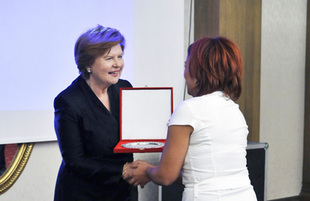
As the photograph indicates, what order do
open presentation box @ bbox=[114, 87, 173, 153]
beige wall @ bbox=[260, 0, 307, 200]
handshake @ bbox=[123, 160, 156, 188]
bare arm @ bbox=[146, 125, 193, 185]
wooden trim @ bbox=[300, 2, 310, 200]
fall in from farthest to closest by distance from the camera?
wooden trim @ bbox=[300, 2, 310, 200]
beige wall @ bbox=[260, 0, 307, 200]
open presentation box @ bbox=[114, 87, 173, 153]
handshake @ bbox=[123, 160, 156, 188]
bare arm @ bbox=[146, 125, 193, 185]

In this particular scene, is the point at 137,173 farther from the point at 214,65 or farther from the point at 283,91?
the point at 283,91

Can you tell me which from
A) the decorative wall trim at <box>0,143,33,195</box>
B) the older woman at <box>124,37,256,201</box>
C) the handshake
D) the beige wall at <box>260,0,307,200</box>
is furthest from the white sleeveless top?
the beige wall at <box>260,0,307,200</box>

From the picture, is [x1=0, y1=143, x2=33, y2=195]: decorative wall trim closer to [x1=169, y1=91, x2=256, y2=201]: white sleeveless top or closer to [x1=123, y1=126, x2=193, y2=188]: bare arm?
[x1=123, y1=126, x2=193, y2=188]: bare arm

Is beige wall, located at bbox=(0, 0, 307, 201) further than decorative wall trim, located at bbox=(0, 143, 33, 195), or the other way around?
beige wall, located at bbox=(0, 0, 307, 201)

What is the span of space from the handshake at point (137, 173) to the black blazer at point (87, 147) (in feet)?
0.09

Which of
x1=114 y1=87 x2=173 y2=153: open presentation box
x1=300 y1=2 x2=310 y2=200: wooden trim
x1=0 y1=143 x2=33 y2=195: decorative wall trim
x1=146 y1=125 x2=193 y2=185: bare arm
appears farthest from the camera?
x1=300 y1=2 x2=310 y2=200: wooden trim

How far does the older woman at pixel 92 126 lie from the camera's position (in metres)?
1.60

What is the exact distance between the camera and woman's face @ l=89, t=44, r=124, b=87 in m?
1.67

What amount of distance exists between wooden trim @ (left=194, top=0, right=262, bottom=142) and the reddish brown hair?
5.40ft

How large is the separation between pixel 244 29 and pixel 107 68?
5.81 ft

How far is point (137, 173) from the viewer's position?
5.26 ft

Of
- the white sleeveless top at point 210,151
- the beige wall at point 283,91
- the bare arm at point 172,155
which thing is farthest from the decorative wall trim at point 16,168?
the beige wall at point 283,91

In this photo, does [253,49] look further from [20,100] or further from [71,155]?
[71,155]

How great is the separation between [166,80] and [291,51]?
1.68 metres
